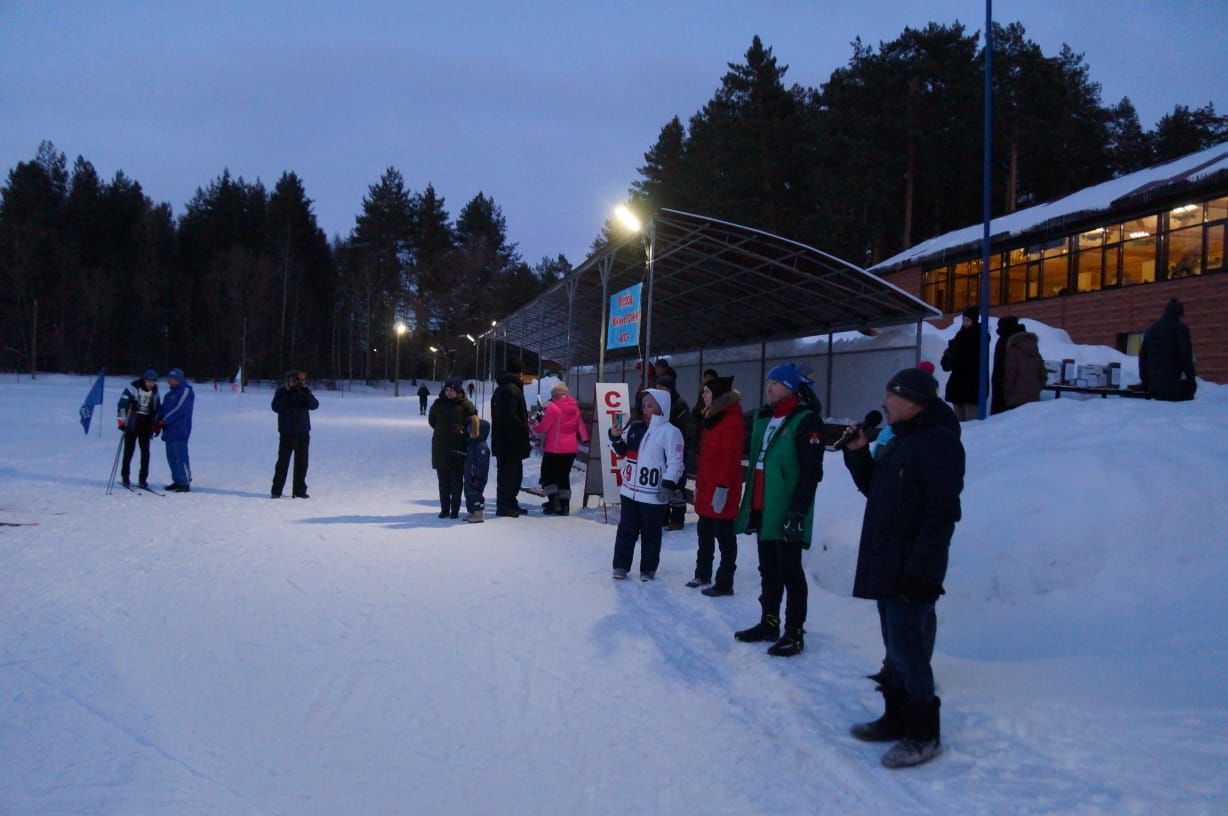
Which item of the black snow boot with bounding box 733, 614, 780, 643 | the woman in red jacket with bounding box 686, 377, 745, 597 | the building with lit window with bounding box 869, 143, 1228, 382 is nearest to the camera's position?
the black snow boot with bounding box 733, 614, 780, 643

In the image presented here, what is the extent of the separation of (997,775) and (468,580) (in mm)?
4395

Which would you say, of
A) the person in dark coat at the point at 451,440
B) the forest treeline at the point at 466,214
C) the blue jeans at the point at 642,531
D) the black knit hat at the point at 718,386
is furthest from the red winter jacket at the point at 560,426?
the forest treeline at the point at 466,214

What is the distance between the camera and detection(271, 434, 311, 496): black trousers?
11.1 meters

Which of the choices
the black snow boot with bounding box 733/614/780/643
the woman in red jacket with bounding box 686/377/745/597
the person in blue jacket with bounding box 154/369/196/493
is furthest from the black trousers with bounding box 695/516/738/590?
the person in blue jacket with bounding box 154/369/196/493

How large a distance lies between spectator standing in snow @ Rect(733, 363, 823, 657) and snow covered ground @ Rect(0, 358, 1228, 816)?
0.78ft

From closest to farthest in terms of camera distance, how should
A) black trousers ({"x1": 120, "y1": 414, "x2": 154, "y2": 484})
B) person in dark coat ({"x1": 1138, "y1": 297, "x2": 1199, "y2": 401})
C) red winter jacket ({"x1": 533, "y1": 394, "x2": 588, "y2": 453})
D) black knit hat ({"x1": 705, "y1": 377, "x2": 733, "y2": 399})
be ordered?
black knit hat ({"x1": 705, "y1": 377, "x2": 733, "y2": 399}) → person in dark coat ({"x1": 1138, "y1": 297, "x2": 1199, "y2": 401}) → red winter jacket ({"x1": 533, "y1": 394, "x2": 588, "y2": 453}) → black trousers ({"x1": 120, "y1": 414, "x2": 154, "y2": 484})

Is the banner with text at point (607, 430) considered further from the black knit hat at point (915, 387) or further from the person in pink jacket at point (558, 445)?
the black knit hat at point (915, 387)

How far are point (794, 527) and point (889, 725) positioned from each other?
129cm

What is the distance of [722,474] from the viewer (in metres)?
6.09

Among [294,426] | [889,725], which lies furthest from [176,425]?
[889,725]

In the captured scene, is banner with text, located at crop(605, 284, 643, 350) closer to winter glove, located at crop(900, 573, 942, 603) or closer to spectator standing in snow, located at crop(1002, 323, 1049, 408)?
spectator standing in snow, located at crop(1002, 323, 1049, 408)

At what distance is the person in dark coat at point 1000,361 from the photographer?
976 cm

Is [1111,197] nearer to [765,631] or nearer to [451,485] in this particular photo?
[451,485]

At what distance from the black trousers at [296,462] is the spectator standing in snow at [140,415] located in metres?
2.07
